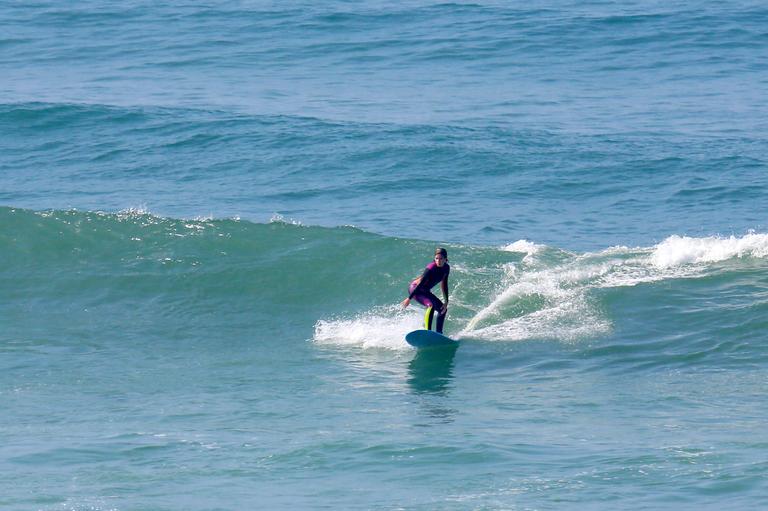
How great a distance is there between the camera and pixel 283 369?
15.2 meters

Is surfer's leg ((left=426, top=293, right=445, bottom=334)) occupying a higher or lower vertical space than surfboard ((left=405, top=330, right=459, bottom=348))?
higher

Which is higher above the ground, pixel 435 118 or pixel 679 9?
pixel 679 9

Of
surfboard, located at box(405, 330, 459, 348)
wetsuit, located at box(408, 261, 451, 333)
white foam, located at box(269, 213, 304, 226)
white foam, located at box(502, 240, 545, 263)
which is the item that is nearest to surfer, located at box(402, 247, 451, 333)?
wetsuit, located at box(408, 261, 451, 333)

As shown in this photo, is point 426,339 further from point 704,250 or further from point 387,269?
point 704,250

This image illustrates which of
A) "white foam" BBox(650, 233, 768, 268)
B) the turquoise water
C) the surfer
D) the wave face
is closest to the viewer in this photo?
the turquoise water

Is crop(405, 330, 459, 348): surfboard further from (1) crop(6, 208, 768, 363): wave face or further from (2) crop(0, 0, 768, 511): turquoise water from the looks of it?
(1) crop(6, 208, 768, 363): wave face

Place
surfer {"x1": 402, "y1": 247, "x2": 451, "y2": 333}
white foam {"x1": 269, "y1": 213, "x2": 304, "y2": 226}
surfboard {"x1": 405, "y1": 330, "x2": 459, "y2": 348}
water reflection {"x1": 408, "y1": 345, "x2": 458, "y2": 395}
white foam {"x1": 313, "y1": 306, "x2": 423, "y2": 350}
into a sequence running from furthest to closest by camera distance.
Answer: white foam {"x1": 269, "y1": 213, "x2": 304, "y2": 226} < white foam {"x1": 313, "y1": 306, "x2": 423, "y2": 350} < surfer {"x1": 402, "y1": 247, "x2": 451, "y2": 333} < surfboard {"x1": 405, "y1": 330, "x2": 459, "y2": 348} < water reflection {"x1": 408, "y1": 345, "x2": 458, "y2": 395}

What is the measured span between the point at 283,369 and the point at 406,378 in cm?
168

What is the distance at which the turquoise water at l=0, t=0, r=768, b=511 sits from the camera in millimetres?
11414

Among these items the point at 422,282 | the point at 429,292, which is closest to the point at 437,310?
the point at 429,292

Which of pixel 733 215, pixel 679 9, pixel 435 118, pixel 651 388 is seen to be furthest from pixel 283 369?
pixel 679 9

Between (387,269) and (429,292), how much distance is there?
3189 millimetres

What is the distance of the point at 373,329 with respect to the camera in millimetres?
16516

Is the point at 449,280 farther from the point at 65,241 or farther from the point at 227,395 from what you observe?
the point at 65,241
